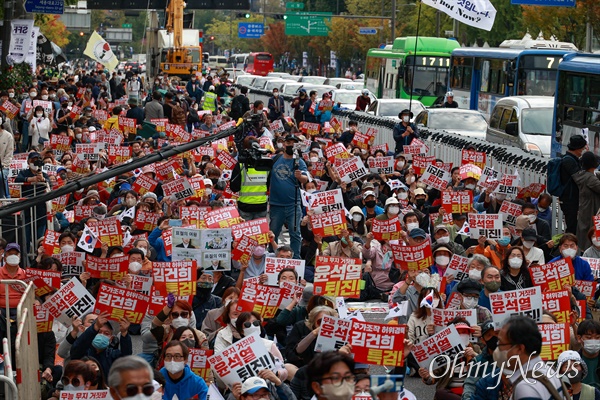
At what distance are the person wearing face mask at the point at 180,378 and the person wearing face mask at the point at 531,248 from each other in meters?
5.19

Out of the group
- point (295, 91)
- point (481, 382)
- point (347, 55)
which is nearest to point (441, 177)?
point (481, 382)

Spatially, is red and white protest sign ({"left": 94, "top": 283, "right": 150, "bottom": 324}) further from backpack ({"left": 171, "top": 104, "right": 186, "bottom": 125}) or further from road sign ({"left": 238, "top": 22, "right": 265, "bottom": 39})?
road sign ({"left": 238, "top": 22, "right": 265, "bottom": 39})

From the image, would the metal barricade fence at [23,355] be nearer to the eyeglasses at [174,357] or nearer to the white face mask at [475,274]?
the eyeglasses at [174,357]

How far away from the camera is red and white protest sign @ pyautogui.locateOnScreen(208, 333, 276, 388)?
29.2ft

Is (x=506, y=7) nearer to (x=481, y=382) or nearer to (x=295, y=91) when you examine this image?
(x=295, y=91)

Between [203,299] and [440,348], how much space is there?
3.01m

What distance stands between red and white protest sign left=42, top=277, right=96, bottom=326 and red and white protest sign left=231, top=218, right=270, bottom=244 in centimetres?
313

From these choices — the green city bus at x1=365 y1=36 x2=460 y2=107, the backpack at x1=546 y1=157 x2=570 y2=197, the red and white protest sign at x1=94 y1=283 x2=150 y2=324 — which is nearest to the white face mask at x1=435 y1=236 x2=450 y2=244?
the backpack at x1=546 y1=157 x2=570 y2=197

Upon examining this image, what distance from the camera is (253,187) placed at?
1706 cm

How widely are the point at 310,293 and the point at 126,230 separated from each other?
4152 mm

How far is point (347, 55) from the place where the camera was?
82.9m

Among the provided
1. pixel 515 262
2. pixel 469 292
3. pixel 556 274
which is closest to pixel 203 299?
pixel 469 292

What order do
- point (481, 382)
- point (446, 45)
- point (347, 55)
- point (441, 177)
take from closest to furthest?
point (481, 382), point (441, 177), point (446, 45), point (347, 55)

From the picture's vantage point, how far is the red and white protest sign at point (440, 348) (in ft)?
32.8
